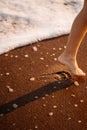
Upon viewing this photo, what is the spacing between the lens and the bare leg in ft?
8.36

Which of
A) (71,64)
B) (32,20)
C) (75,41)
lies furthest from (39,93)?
(32,20)

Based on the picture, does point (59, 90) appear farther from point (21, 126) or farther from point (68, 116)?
point (21, 126)

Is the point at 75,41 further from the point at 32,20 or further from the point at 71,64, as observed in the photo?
the point at 32,20

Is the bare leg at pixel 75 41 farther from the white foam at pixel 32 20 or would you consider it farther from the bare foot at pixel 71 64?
the white foam at pixel 32 20

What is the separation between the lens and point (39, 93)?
104 inches

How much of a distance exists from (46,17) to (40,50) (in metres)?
0.72

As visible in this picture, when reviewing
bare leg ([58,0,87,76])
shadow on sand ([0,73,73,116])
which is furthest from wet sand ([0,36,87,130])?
bare leg ([58,0,87,76])

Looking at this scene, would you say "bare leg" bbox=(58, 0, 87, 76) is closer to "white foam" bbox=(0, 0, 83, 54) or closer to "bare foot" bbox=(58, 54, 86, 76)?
"bare foot" bbox=(58, 54, 86, 76)

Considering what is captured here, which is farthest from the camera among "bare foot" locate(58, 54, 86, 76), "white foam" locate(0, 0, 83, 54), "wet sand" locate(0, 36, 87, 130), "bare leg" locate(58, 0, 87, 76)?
"white foam" locate(0, 0, 83, 54)

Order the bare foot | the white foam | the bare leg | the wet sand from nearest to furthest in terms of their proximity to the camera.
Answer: the wet sand, the bare leg, the bare foot, the white foam

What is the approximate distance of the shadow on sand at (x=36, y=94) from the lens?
2.49 metres

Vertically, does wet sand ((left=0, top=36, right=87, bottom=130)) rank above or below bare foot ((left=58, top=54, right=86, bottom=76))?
below

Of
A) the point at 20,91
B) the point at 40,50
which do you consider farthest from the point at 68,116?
the point at 40,50

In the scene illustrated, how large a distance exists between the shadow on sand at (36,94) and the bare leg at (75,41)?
13 cm
